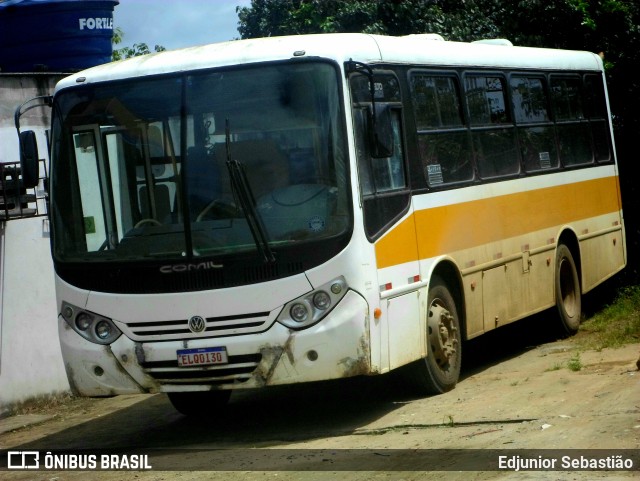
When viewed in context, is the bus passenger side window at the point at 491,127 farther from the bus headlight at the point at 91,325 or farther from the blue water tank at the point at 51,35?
the blue water tank at the point at 51,35

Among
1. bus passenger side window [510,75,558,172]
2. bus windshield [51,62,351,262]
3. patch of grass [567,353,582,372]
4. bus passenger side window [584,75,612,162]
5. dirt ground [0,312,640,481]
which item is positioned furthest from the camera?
bus passenger side window [584,75,612,162]

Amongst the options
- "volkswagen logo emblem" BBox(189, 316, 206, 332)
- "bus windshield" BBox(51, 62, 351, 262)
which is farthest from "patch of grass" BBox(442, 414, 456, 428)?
"volkswagen logo emblem" BBox(189, 316, 206, 332)

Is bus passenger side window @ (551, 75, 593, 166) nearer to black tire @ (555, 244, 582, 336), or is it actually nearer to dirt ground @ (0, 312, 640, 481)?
black tire @ (555, 244, 582, 336)

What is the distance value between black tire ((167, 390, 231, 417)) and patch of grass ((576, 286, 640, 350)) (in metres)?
3.72

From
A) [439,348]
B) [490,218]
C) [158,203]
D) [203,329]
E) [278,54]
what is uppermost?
[278,54]

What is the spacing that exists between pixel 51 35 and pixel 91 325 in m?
5.67

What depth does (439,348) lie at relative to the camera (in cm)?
1059

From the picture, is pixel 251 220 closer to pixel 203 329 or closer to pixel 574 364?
pixel 203 329

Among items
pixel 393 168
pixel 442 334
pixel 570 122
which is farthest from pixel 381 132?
pixel 570 122

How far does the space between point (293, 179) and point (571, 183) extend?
5.66 m

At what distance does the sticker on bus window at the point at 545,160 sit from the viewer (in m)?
13.3

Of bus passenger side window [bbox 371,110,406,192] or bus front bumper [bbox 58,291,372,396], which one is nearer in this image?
bus front bumper [bbox 58,291,372,396]

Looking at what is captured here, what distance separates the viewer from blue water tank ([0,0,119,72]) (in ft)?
46.8

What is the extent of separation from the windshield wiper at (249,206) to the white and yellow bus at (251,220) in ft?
0.03
